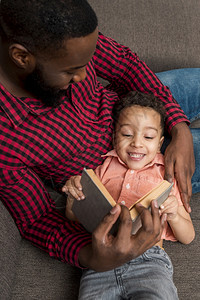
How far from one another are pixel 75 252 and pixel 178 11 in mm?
1567

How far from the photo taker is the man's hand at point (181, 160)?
1409mm

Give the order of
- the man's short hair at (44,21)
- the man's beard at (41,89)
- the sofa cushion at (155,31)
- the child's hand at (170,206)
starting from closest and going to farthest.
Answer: the man's short hair at (44,21), the man's beard at (41,89), the child's hand at (170,206), the sofa cushion at (155,31)

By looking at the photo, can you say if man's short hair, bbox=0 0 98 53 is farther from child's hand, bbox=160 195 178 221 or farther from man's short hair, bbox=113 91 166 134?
child's hand, bbox=160 195 178 221

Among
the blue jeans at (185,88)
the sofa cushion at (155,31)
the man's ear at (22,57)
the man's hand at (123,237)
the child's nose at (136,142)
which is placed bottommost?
the man's hand at (123,237)

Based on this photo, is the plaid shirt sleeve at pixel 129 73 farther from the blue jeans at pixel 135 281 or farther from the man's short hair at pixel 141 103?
the blue jeans at pixel 135 281

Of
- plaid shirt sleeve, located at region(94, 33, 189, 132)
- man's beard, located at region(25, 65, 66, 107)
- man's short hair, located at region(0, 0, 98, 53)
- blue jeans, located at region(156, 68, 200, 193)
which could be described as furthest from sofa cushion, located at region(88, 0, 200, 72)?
man's short hair, located at region(0, 0, 98, 53)

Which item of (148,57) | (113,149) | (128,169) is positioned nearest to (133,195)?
(128,169)

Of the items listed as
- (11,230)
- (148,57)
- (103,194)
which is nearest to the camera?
(103,194)

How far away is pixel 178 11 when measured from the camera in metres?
2.06

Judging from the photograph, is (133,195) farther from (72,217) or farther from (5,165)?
(5,165)

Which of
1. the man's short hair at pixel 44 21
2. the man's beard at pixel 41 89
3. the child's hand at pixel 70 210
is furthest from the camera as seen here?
the child's hand at pixel 70 210

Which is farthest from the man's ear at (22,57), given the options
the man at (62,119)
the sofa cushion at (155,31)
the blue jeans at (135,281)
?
the sofa cushion at (155,31)

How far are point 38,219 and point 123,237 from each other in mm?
457

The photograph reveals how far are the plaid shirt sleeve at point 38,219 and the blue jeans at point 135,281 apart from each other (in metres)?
0.10
